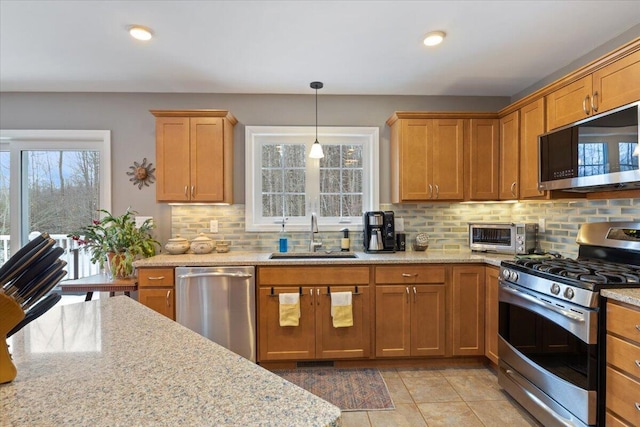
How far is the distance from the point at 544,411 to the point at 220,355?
6.74ft

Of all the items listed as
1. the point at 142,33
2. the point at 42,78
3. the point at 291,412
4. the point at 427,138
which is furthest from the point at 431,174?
the point at 42,78

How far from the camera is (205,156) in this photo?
2986 millimetres

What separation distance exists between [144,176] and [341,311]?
2.28m

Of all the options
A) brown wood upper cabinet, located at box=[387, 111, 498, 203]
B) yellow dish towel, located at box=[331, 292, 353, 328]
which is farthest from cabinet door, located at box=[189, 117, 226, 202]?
brown wood upper cabinet, located at box=[387, 111, 498, 203]

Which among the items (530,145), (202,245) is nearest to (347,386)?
(202,245)

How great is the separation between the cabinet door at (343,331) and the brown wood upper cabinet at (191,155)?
4.31 ft

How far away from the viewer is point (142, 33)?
2.20 m

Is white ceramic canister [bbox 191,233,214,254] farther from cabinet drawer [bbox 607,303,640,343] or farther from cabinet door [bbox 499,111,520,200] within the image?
cabinet drawer [bbox 607,303,640,343]

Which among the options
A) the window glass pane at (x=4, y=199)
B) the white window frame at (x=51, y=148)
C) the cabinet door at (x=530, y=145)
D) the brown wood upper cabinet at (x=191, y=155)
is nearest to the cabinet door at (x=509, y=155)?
the cabinet door at (x=530, y=145)

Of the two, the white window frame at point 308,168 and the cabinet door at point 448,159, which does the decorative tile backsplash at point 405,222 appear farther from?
the cabinet door at point 448,159

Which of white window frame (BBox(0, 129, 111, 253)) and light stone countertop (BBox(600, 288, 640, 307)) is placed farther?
white window frame (BBox(0, 129, 111, 253))

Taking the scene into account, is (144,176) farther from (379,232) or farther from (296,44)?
(379,232)

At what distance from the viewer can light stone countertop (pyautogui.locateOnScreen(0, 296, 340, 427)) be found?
0.60 m

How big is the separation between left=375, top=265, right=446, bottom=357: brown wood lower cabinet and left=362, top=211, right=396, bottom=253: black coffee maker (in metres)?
0.38
